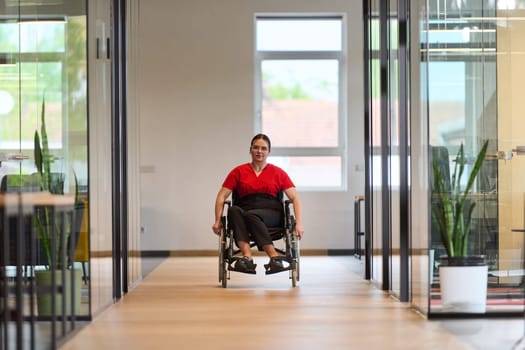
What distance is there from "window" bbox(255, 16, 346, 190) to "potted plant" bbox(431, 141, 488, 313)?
4806 millimetres

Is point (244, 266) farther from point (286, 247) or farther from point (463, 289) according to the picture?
point (463, 289)

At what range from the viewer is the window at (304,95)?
9914mm

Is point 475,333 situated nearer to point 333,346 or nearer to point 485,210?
point 333,346

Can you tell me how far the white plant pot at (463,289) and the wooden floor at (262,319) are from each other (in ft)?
0.49

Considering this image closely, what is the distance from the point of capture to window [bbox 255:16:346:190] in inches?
390

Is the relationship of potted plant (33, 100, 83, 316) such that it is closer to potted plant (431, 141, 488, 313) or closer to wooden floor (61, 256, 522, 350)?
wooden floor (61, 256, 522, 350)

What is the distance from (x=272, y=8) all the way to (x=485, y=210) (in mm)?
4614

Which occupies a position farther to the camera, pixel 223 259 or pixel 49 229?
pixel 223 259

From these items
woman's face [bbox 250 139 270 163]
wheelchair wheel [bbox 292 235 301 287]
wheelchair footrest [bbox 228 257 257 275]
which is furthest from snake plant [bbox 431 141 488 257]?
woman's face [bbox 250 139 270 163]

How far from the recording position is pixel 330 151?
32.7 feet

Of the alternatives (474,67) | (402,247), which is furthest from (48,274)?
(474,67)

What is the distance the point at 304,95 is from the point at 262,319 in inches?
217

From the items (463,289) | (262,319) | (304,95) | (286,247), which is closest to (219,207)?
(286,247)

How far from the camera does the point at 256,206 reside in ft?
22.2
